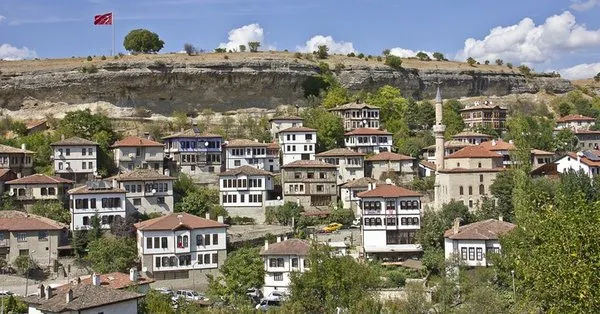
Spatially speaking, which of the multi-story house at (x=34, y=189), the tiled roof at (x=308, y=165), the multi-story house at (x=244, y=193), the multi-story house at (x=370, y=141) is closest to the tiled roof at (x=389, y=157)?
the multi-story house at (x=370, y=141)

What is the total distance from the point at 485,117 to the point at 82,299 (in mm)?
53861

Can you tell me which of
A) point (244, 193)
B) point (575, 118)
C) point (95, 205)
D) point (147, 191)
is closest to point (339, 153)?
point (244, 193)

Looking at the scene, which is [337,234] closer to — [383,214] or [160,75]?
[383,214]

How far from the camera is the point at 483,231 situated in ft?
141

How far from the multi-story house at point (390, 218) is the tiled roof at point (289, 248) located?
5.88 m

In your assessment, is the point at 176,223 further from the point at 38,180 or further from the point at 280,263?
the point at 38,180

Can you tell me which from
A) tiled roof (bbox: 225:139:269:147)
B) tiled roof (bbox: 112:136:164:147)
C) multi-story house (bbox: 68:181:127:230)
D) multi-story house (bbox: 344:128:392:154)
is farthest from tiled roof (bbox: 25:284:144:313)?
multi-story house (bbox: 344:128:392:154)

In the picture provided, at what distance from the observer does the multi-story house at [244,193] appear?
53.6 metres

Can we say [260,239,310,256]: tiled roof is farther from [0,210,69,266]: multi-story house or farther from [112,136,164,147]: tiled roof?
[112,136,164,147]: tiled roof

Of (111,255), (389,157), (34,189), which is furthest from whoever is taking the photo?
(389,157)

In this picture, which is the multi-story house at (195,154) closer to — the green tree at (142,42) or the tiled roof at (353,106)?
the tiled roof at (353,106)

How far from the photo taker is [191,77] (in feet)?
247

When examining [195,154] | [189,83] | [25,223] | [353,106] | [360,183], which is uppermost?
[189,83]

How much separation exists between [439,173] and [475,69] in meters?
40.9
